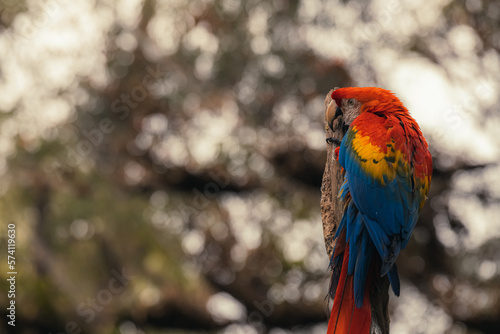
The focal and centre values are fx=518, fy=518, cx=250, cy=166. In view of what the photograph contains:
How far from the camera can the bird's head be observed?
8.10 ft

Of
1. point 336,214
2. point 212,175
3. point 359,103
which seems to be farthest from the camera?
point 212,175

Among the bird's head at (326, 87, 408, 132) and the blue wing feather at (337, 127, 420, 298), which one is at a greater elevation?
the bird's head at (326, 87, 408, 132)

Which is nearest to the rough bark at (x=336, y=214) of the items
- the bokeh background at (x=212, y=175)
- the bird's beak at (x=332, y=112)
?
the bird's beak at (x=332, y=112)

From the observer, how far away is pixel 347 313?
2.16 meters

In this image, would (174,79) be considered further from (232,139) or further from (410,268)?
(410,268)

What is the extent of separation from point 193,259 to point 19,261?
1717mm

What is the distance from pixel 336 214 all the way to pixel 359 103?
1.85 ft

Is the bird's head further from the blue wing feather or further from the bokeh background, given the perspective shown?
the bokeh background

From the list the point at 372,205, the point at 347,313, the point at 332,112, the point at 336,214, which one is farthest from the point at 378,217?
the point at 332,112

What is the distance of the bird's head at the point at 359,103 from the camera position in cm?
247

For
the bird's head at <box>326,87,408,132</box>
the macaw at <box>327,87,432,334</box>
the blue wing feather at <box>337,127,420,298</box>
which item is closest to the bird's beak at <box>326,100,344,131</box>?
the bird's head at <box>326,87,408,132</box>

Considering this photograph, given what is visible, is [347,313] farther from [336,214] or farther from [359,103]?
[359,103]

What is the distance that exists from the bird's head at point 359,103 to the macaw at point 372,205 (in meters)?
0.07

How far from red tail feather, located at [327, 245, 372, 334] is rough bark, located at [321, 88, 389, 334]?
0.26 feet
